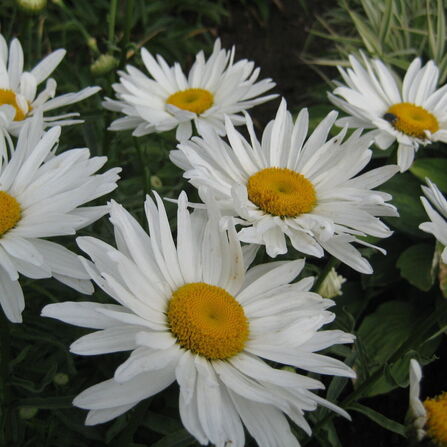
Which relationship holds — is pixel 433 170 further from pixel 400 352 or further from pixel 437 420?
pixel 437 420

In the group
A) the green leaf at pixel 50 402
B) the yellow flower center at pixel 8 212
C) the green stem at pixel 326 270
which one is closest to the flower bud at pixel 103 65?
the yellow flower center at pixel 8 212

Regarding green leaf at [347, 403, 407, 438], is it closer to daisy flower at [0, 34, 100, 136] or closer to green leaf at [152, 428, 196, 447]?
green leaf at [152, 428, 196, 447]

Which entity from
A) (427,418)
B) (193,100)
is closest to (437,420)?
(427,418)

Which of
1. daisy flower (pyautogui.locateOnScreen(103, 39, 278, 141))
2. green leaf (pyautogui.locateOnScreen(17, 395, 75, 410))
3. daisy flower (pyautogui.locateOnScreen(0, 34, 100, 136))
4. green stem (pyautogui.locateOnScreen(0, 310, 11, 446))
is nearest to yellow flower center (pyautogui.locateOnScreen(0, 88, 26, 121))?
daisy flower (pyautogui.locateOnScreen(0, 34, 100, 136))

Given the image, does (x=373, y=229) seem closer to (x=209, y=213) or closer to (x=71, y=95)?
(x=209, y=213)

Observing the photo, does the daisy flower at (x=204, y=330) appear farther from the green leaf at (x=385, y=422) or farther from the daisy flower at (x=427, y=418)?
the green leaf at (x=385, y=422)

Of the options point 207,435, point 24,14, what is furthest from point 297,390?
point 24,14

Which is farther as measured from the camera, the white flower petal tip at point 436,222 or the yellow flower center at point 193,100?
the yellow flower center at point 193,100
